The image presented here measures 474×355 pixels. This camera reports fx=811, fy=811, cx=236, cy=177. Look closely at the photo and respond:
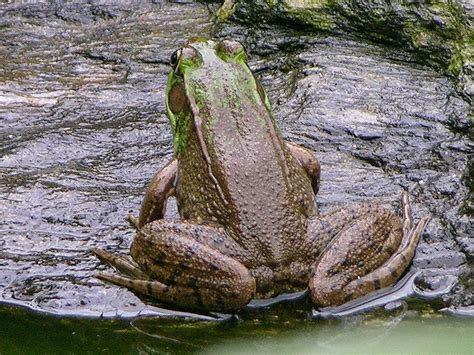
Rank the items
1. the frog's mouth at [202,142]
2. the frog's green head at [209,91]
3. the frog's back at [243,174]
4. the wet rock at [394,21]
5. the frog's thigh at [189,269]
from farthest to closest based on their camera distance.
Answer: the wet rock at [394,21] → the frog's green head at [209,91] → the frog's mouth at [202,142] → the frog's back at [243,174] → the frog's thigh at [189,269]

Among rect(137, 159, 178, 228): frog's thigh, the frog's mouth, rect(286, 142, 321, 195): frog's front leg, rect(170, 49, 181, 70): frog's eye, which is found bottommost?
rect(137, 159, 178, 228): frog's thigh

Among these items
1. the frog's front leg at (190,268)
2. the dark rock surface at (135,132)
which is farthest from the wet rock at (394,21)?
the frog's front leg at (190,268)

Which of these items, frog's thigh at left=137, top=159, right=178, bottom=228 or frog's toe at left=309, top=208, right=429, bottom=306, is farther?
frog's thigh at left=137, top=159, right=178, bottom=228

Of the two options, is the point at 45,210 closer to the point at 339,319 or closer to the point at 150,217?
the point at 150,217

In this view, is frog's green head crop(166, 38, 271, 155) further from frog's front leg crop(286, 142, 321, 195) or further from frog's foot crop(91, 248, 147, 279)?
frog's foot crop(91, 248, 147, 279)

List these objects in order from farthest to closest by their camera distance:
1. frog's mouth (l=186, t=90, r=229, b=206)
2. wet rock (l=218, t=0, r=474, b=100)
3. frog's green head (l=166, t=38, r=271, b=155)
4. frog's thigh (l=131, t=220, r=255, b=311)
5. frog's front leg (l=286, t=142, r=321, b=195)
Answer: wet rock (l=218, t=0, r=474, b=100) < frog's front leg (l=286, t=142, r=321, b=195) < frog's green head (l=166, t=38, r=271, b=155) < frog's mouth (l=186, t=90, r=229, b=206) < frog's thigh (l=131, t=220, r=255, b=311)

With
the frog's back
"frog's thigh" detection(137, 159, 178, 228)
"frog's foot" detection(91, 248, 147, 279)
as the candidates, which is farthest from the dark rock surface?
the frog's back

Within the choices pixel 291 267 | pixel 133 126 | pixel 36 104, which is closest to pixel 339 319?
pixel 291 267

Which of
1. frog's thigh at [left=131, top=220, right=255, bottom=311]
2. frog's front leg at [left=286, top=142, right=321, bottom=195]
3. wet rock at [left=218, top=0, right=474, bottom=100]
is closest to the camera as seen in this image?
frog's thigh at [left=131, top=220, right=255, bottom=311]

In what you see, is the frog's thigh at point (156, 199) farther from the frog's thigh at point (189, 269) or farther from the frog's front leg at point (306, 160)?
the frog's front leg at point (306, 160)
